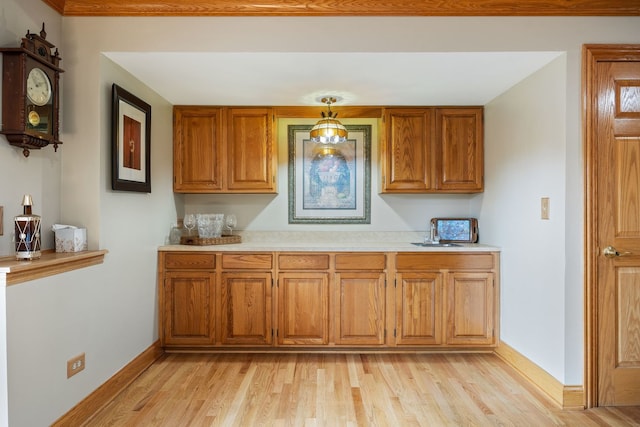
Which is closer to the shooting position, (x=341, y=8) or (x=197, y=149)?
(x=341, y=8)

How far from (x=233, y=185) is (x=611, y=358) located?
9.79ft

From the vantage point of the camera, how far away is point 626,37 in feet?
7.64

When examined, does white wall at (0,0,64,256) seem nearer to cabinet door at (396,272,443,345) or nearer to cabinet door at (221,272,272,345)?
cabinet door at (221,272,272,345)

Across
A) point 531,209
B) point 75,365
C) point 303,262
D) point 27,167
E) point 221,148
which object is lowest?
point 75,365

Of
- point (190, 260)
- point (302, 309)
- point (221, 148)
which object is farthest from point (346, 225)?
point (190, 260)

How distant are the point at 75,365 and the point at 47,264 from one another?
64cm

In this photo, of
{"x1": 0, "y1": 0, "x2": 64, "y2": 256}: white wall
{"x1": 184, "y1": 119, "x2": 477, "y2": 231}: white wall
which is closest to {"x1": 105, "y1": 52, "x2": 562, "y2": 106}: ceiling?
{"x1": 0, "y1": 0, "x2": 64, "y2": 256}: white wall

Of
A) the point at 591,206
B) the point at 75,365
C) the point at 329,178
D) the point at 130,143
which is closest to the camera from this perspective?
the point at 75,365

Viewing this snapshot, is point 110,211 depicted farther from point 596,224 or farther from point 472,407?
point 596,224

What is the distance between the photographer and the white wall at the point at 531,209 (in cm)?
238

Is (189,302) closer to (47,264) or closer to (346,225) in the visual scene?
(47,264)

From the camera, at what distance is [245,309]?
315cm

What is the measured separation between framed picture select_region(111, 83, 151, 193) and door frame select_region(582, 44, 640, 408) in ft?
9.48

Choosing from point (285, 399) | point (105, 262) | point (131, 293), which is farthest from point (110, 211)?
point (285, 399)
